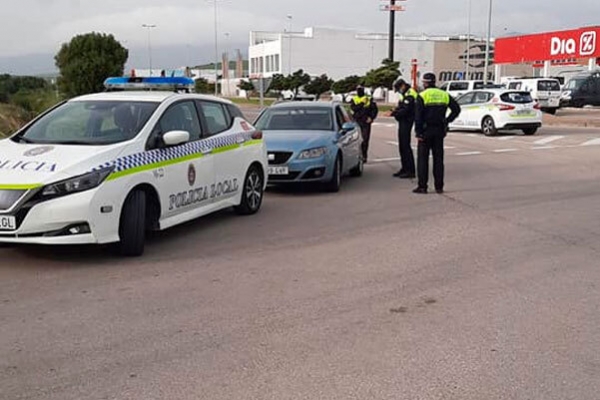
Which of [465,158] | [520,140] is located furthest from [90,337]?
[520,140]

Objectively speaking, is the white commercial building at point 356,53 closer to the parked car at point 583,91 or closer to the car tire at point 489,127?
the parked car at point 583,91

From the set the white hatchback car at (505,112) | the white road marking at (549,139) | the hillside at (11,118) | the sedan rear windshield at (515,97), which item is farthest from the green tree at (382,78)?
the hillside at (11,118)

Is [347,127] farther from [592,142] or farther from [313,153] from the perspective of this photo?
[592,142]

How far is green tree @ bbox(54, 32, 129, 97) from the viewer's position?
25.4 m

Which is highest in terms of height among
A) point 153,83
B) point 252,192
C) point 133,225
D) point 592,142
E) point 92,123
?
point 153,83

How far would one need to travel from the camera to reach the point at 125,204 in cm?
679

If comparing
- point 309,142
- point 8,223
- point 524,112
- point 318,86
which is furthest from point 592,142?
point 318,86

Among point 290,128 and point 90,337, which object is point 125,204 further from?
point 290,128

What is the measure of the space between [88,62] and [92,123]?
19.6 metres

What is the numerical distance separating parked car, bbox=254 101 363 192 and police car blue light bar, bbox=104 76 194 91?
2.18 m

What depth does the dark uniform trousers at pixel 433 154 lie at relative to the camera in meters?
11.1

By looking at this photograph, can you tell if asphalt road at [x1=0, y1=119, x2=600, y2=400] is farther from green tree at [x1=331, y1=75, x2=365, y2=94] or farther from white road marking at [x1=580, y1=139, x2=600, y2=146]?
green tree at [x1=331, y1=75, x2=365, y2=94]

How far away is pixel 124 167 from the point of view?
6742 mm

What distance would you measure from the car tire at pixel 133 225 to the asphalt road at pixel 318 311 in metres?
0.18
